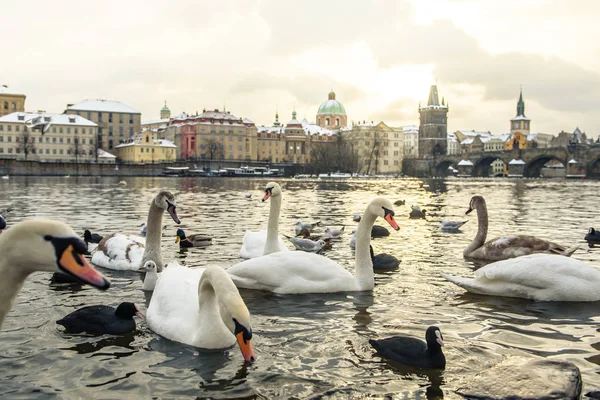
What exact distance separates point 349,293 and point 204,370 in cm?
280

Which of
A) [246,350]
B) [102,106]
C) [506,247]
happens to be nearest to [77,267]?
[246,350]

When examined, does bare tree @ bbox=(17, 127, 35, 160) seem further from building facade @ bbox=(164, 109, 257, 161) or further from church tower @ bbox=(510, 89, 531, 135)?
church tower @ bbox=(510, 89, 531, 135)

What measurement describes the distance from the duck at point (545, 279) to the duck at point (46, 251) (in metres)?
4.96

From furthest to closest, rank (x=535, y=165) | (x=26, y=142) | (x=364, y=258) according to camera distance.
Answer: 1. (x=535, y=165)
2. (x=26, y=142)
3. (x=364, y=258)

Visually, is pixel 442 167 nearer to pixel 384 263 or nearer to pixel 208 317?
pixel 384 263

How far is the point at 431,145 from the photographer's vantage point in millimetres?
146875

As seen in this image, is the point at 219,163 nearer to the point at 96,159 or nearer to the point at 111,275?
the point at 96,159

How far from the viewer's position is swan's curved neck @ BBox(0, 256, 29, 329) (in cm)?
267

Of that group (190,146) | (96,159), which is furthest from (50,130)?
(190,146)

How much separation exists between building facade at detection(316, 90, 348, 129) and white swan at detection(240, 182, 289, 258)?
14680cm

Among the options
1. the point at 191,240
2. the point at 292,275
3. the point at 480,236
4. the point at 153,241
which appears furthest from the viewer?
the point at 191,240

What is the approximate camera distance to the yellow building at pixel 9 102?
360 feet

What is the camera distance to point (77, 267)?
8.41 feet

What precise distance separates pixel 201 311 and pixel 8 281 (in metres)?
2.04
